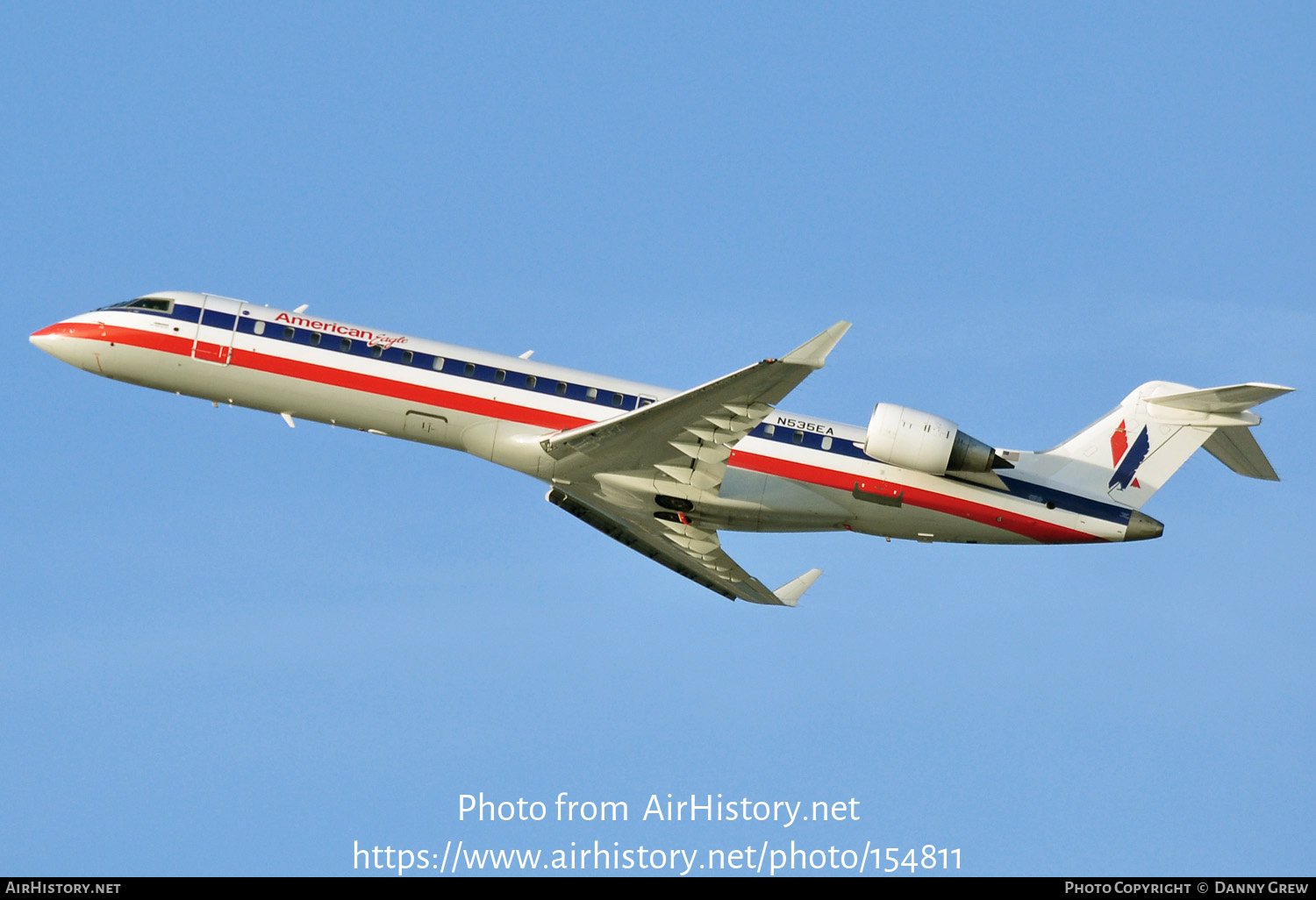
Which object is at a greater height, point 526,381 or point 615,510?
point 526,381

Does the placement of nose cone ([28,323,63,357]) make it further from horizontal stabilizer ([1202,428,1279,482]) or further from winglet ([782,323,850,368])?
horizontal stabilizer ([1202,428,1279,482])

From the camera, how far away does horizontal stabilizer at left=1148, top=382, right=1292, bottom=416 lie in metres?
30.6

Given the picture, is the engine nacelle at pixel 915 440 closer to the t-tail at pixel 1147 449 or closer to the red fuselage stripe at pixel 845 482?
the red fuselage stripe at pixel 845 482

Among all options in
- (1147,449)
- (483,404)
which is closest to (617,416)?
(483,404)

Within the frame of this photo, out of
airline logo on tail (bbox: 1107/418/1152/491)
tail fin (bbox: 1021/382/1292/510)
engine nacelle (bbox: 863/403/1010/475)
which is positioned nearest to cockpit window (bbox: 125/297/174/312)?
engine nacelle (bbox: 863/403/1010/475)

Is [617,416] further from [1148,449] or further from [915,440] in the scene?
[1148,449]

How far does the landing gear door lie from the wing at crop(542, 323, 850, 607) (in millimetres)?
7690

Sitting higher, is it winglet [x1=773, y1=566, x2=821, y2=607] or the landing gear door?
the landing gear door

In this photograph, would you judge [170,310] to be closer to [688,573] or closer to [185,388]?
[185,388]

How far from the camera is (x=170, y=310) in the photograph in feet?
104

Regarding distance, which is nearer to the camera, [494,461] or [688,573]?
[494,461]

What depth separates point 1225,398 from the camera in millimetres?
31656

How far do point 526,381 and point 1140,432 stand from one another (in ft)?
47.5

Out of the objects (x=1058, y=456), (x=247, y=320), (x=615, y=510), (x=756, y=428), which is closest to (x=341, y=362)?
(x=247, y=320)
